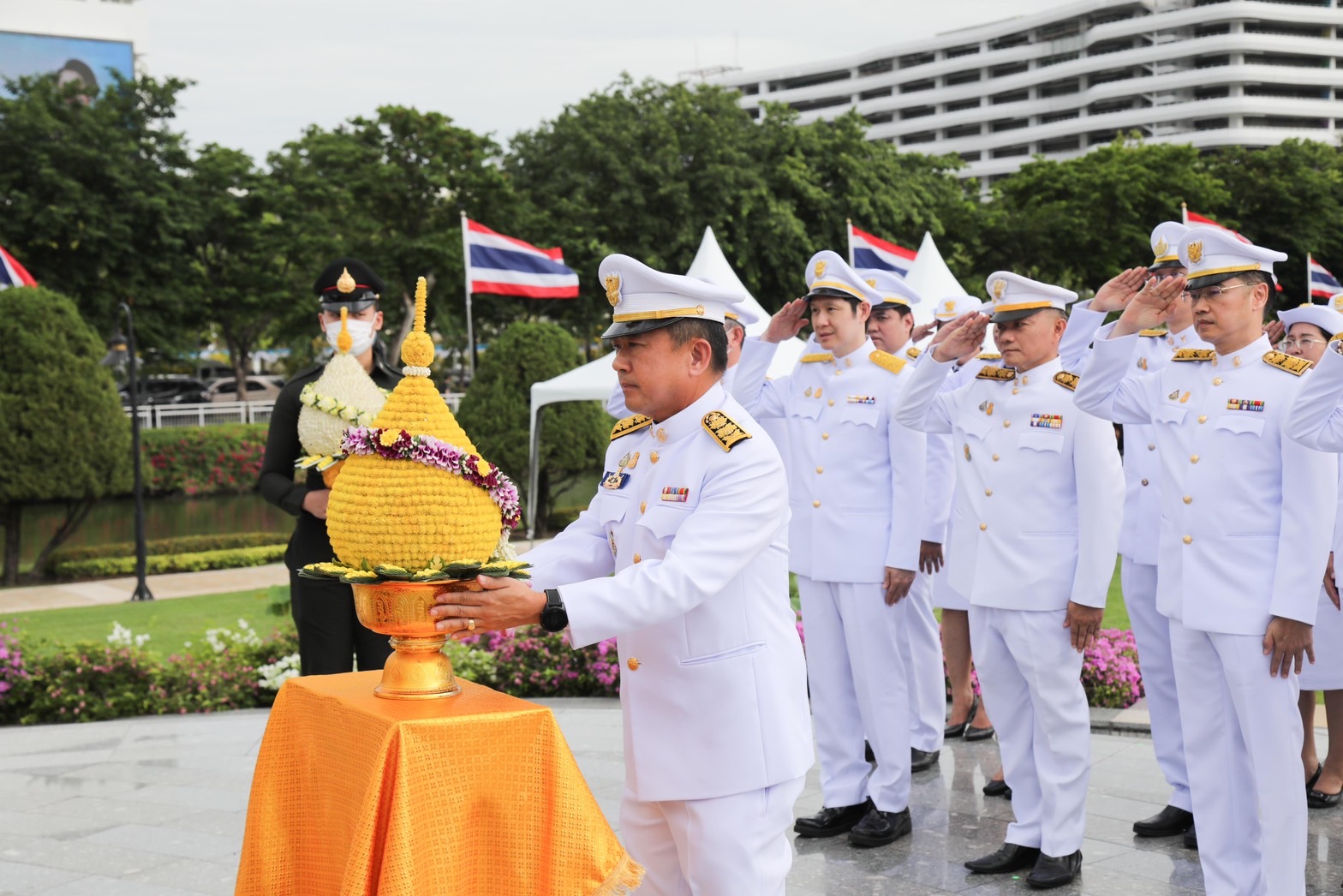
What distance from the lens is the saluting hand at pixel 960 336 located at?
4798 millimetres

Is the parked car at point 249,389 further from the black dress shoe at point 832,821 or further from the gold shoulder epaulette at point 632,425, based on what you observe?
the gold shoulder epaulette at point 632,425

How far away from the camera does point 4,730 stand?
777 cm

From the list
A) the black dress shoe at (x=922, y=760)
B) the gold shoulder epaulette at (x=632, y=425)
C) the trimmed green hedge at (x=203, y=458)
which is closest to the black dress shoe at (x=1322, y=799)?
the black dress shoe at (x=922, y=760)

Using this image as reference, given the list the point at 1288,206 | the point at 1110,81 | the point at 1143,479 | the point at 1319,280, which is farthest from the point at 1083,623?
the point at 1110,81

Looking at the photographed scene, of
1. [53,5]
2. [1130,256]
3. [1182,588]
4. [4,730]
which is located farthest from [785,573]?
[53,5]

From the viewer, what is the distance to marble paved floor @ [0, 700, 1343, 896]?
4.81 meters

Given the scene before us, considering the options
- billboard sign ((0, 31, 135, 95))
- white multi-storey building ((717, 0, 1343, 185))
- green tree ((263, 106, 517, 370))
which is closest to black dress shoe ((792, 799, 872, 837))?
green tree ((263, 106, 517, 370))

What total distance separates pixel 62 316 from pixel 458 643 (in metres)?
11.7

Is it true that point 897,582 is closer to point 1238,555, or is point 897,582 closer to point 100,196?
point 1238,555

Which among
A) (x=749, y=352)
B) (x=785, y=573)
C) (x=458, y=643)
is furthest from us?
(x=458, y=643)

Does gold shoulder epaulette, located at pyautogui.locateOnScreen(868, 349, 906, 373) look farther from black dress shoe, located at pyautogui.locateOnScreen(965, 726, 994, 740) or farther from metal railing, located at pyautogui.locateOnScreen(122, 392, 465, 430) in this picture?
metal railing, located at pyautogui.locateOnScreen(122, 392, 465, 430)

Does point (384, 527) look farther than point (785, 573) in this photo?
No

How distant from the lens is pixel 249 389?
4275 cm

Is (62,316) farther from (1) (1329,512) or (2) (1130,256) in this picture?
(2) (1130,256)
